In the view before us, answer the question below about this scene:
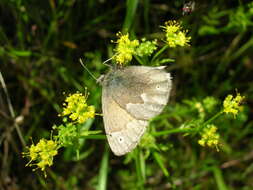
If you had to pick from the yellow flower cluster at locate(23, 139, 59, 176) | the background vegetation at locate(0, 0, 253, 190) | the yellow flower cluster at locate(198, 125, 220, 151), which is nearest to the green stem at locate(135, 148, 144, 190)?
the background vegetation at locate(0, 0, 253, 190)

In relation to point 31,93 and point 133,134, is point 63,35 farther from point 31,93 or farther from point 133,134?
point 133,134

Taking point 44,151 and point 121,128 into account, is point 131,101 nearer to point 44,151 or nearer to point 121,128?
point 121,128

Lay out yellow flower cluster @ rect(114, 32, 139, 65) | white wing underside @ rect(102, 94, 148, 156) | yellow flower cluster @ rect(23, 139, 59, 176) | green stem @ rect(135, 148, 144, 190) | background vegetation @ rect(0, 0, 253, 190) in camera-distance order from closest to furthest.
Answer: white wing underside @ rect(102, 94, 148, 156) < yellow flower cluster @ rect(23, 139, 59, 176) < yellow flower cluster @ rect(114, 32, 139, 65) < green stem @ rect(135, 148, 144, 190) < background vegetation @ rect(0, 0, 253, 190)

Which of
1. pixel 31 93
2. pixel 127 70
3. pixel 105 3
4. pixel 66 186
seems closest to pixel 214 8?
pixel 105 3

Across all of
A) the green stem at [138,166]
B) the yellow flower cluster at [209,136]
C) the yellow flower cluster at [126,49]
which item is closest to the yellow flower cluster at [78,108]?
the yellow flower cluster at [126,49]

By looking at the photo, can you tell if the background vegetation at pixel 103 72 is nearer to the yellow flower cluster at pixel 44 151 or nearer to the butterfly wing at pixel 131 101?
the butterfly wing at pixel 131 101

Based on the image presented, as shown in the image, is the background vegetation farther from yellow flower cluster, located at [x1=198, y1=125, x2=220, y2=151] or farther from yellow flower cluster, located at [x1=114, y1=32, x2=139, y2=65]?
yellow flower cluster, located at [x1=114, y1=32, x2=139, y2=65]
